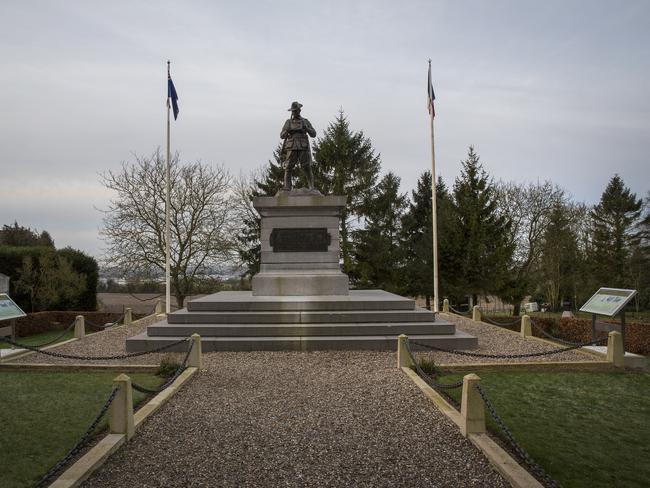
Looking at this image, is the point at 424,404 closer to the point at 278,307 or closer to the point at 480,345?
the point at 480,345

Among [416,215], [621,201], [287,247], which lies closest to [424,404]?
[287,247]

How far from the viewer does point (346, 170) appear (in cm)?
3619

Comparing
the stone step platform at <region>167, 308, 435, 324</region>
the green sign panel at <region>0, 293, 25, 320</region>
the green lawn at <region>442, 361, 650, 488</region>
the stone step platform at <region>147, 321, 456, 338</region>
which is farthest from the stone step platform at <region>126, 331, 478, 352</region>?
the green sign panel at <region>0, 293, 25, 320</region>

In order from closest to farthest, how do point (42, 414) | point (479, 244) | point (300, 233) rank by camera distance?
A: 1. point (42, 414)
2. point (300, 233)
3. point (479, 244)

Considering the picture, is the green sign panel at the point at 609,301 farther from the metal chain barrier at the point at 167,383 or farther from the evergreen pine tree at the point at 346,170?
the evergreen pine tree at the point at 346,170

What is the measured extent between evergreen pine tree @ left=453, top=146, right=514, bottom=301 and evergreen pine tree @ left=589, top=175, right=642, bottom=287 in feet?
29.1

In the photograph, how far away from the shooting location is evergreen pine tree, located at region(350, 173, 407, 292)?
3484cm

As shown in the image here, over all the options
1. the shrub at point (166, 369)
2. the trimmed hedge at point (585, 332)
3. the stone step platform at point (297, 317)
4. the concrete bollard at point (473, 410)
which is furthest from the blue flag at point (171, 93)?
the concrete bollard at point (473, 410)

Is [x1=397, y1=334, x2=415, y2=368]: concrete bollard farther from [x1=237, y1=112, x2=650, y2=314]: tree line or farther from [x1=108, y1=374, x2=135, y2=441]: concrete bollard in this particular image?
[x1=237, y1=112, x2=650, y2=314]: tree line

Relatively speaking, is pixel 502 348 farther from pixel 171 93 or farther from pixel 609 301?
pixel 171 93

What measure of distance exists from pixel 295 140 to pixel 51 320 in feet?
51.0

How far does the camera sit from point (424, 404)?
7.47m

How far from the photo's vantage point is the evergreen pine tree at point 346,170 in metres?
35.7

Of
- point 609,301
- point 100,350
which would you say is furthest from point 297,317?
point 609,301
